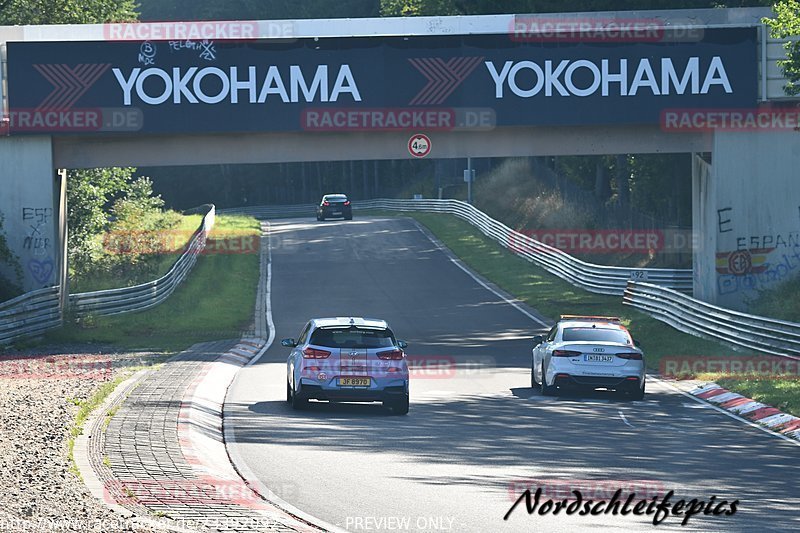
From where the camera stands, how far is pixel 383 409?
1942cm

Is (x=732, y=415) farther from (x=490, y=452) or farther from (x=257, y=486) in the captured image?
(x=257, y=486)

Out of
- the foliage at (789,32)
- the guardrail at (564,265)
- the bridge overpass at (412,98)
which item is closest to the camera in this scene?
the foliage at (789,32)

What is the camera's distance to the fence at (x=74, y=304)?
28578 mm

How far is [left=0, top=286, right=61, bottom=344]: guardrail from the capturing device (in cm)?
2827

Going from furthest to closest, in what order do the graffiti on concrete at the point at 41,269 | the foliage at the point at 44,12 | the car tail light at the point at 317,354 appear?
the foliage at the point at 44,12 < the graffiti on concrete at the point at 41,269 < the car tail light at the point at 317,354

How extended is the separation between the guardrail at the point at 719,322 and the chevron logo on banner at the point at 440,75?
7.71 metres

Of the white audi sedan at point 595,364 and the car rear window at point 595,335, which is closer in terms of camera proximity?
the white audi sedan at point 595,364

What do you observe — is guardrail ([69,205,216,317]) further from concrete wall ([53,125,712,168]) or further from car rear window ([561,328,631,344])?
car rear window ([561,328,631,344])

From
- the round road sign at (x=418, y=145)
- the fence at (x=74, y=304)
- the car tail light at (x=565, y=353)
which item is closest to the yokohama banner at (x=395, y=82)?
the round road sign at (x=418, y=145)

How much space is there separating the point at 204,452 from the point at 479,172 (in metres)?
79.4

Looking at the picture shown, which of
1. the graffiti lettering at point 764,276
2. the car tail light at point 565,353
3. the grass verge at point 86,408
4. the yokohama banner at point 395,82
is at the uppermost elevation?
the yokohama banner at point 395,82

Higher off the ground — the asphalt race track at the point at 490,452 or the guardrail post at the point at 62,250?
the guardrail post at the point at 62,250

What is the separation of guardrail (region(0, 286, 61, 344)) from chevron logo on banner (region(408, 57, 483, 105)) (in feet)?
32.7

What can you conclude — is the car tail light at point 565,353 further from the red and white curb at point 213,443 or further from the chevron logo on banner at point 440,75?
the chevron logo on banner at point 440,75
